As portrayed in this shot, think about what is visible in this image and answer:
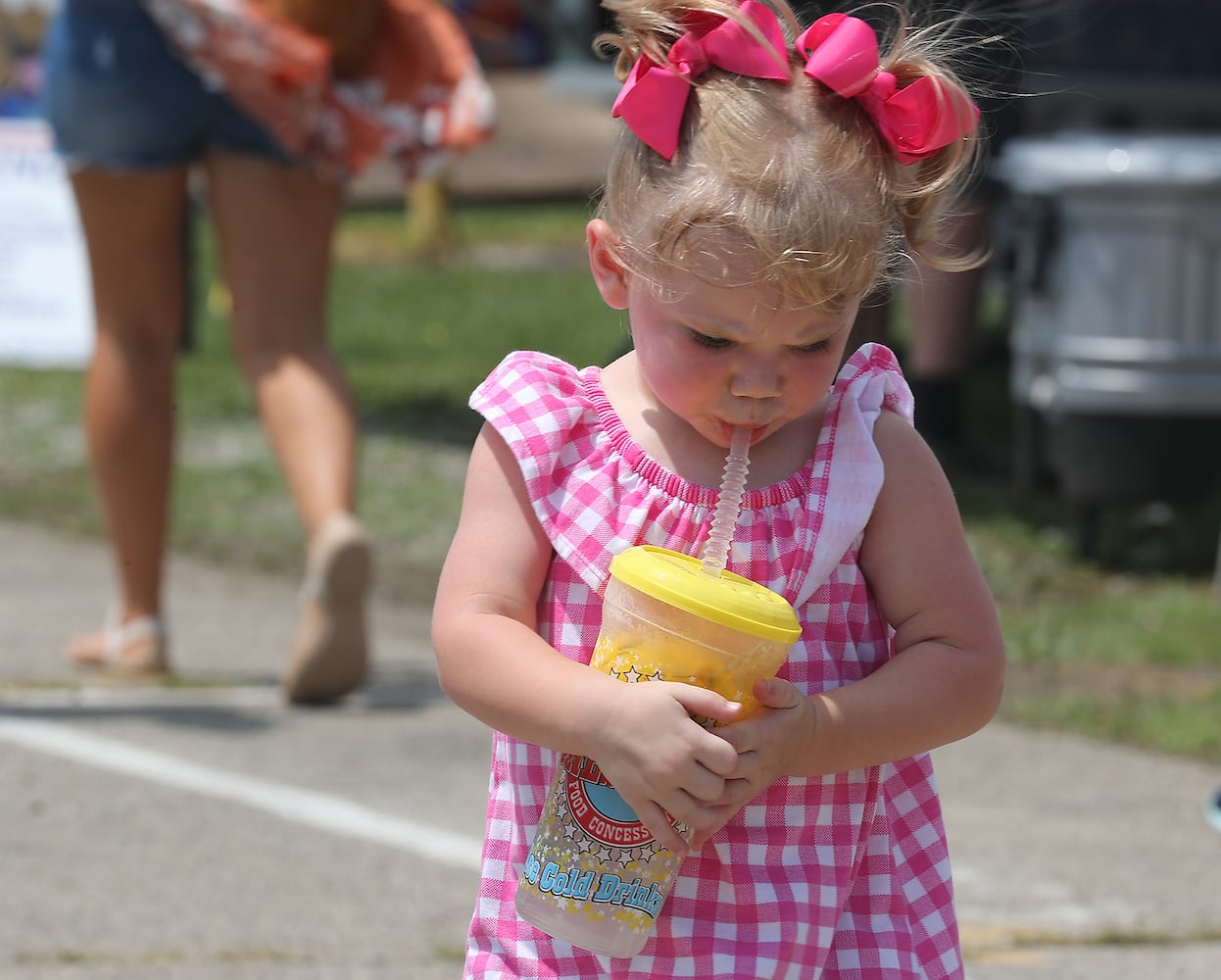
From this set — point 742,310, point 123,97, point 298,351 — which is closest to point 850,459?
point 742,310

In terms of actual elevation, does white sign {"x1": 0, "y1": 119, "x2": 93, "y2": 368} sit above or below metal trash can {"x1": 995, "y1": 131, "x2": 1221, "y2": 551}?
below

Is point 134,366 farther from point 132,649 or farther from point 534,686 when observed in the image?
point 534,686

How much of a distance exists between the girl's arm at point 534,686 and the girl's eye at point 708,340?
0.23 metres

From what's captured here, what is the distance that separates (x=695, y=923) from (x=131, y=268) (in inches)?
98.5

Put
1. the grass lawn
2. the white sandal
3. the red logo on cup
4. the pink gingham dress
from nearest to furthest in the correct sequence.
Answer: the red logo on cup < the pink gingham dress < the white sandal < the grass lawn

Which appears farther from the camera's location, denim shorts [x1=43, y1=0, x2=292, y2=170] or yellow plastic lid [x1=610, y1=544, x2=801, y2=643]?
denim shorts [x1=43, y1=0, x2=292, y2=170]

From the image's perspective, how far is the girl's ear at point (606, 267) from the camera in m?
Answer: 1.80

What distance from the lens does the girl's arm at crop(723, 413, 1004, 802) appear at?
1.69 m

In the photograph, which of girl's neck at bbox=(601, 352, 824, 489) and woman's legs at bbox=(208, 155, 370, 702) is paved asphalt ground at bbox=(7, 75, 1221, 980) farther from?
girl's neck at bbox=(601, 352, 824, 489)

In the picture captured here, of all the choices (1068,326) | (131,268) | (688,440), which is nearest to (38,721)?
(131,268)

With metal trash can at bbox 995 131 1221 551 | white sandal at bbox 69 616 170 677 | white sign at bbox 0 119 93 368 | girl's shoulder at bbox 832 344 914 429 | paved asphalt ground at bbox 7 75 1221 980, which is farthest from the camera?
white sign at bbox 0 119 93 368

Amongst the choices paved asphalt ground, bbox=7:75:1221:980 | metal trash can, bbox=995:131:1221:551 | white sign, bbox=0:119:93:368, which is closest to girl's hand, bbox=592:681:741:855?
paved asphalt ground, bbox=7:75:1221:980

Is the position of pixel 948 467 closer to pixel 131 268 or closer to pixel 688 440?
pixel 131 268

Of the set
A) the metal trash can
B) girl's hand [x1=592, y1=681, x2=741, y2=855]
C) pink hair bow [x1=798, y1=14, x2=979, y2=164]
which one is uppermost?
pink hair bow [x1=798, y1=14, x2=979, y2=164]
